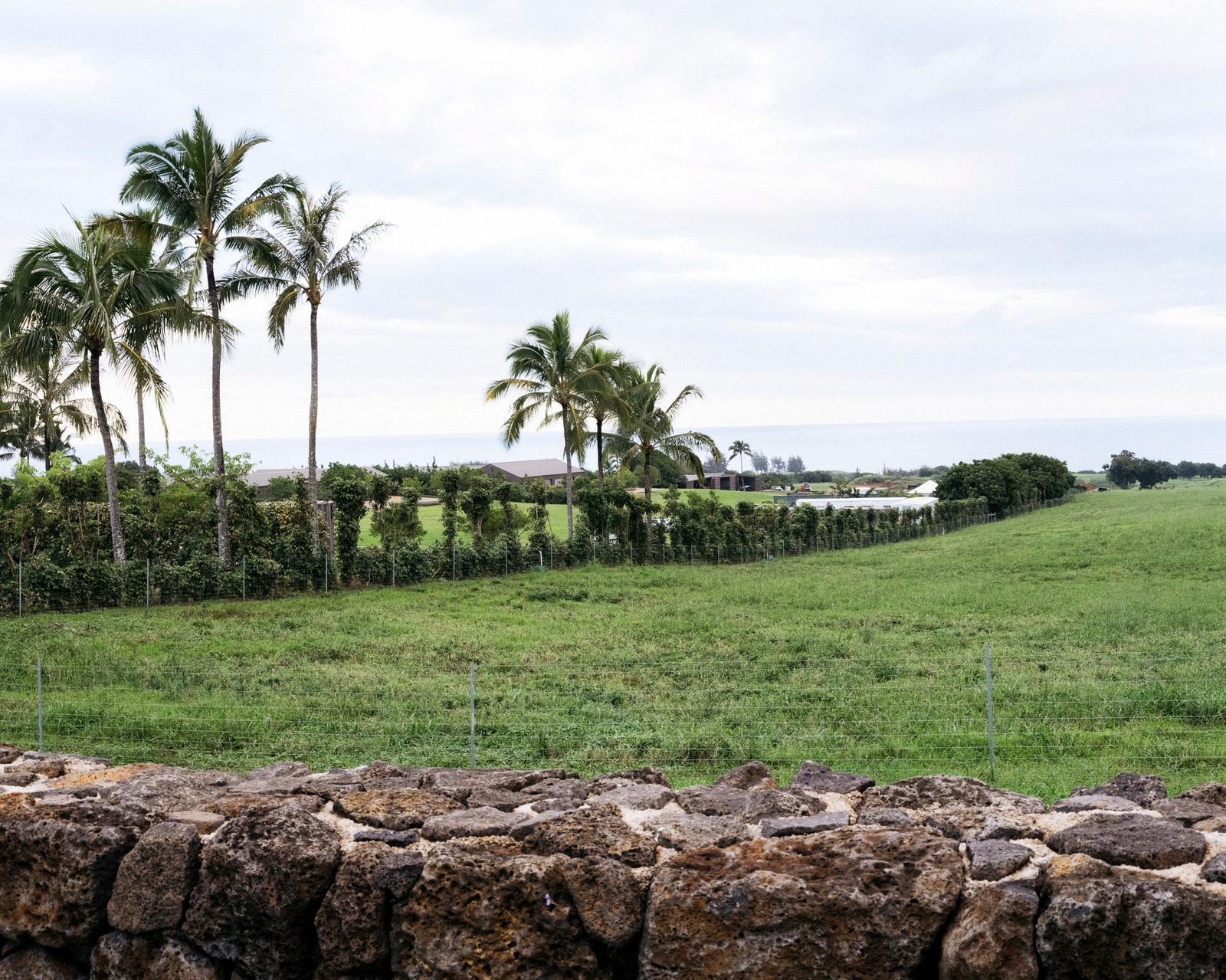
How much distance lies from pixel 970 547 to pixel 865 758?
33631 millimetres

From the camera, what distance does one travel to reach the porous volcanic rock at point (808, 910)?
2.93 m

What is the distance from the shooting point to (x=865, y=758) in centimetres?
795

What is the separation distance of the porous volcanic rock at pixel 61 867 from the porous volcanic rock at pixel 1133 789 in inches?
160

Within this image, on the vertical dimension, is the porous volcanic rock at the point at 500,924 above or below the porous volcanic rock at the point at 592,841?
below

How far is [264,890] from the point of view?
10.9 ft

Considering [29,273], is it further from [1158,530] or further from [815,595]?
[1158,530]

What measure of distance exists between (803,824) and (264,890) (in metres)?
1.93

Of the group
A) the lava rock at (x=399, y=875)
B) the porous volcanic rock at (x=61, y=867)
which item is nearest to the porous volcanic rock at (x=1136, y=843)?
the lava rock at (x=399, y=875)

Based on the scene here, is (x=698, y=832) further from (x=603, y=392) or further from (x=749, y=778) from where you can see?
(x=603, y=392)

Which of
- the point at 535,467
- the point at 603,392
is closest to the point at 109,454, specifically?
the point at 603,392

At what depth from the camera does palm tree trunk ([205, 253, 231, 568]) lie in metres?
23.2

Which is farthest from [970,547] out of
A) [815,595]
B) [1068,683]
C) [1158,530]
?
[1068,683]

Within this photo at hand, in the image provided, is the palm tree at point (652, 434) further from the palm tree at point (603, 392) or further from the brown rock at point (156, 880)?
the brown rock at point (156, 880)

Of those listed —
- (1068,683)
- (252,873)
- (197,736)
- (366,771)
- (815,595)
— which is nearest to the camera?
(252,873)
